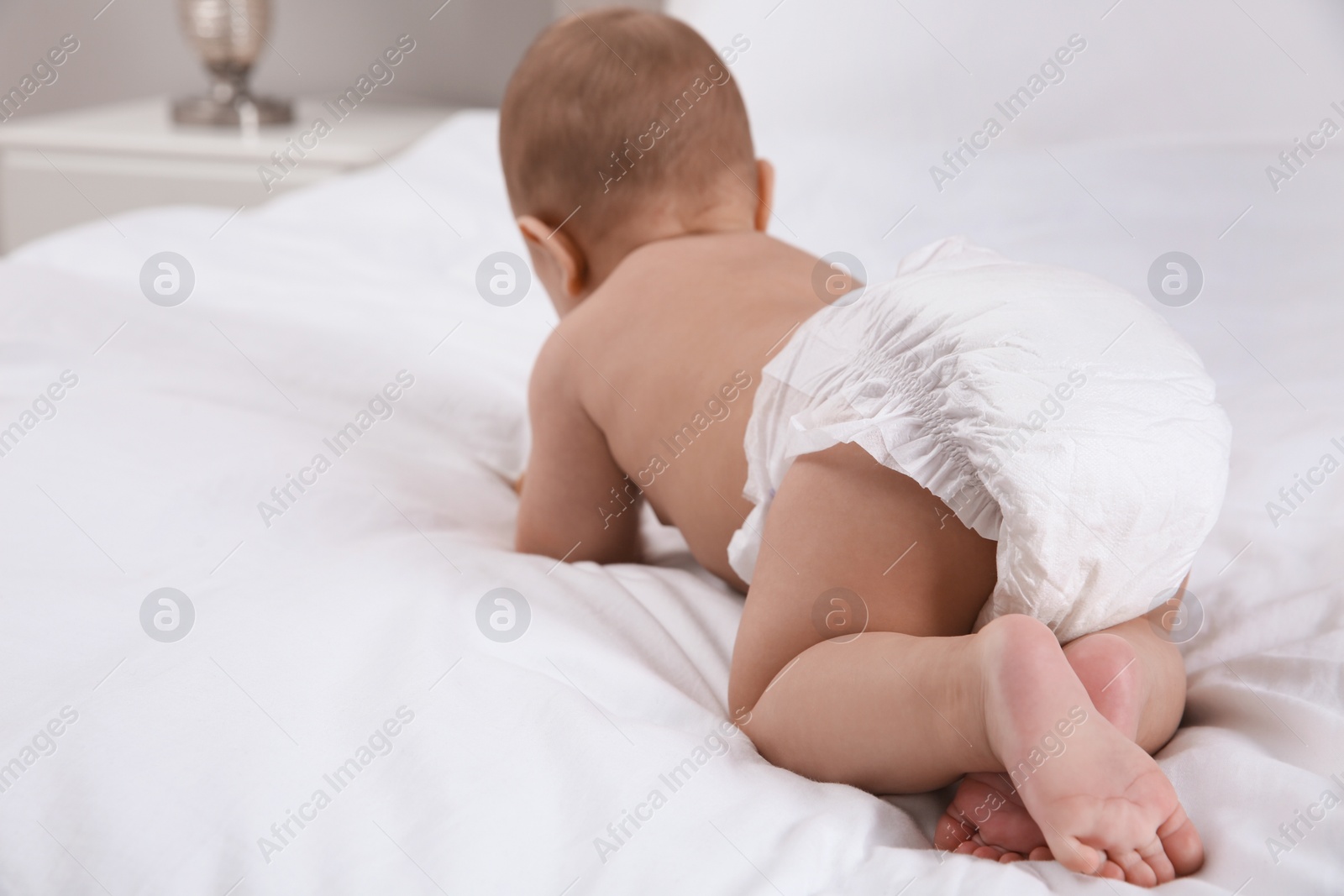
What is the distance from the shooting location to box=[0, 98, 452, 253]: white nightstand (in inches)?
91.0

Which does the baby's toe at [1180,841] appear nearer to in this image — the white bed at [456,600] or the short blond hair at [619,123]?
the white bed at [456,600]

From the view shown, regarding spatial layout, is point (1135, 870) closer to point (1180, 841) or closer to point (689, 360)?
point (1180, 841)

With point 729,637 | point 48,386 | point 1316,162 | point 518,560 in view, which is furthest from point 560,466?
point 1316,162

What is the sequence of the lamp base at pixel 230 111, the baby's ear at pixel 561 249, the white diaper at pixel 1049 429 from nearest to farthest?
the white diaper at pixel 1049 429, the baby's ear at pixel 561 249, the lamp base at pixel 230 111

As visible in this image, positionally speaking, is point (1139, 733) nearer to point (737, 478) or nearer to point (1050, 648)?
point (1050, 648)

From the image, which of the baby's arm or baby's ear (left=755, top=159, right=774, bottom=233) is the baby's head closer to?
baby's ear (left=755, top=159, right=774, bottom=233)

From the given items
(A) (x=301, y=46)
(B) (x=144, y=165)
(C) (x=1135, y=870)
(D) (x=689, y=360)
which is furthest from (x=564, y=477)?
(A) (x=301, y=46)

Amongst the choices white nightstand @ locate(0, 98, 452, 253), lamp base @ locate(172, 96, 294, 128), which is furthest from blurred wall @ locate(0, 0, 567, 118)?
white nightstand @ locate(0, 98, 452, 253)

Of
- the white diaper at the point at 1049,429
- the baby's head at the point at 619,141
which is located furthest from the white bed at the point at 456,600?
the baby's head at the point at 619,141

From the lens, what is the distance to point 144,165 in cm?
234

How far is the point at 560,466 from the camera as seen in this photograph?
97 centimetres

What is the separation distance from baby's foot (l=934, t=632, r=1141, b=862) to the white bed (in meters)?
0.03

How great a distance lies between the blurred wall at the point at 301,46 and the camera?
2.68 metres

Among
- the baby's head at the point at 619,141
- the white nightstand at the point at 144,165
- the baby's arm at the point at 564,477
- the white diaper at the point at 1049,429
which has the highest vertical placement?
the white diaper at the point at 1049,429
